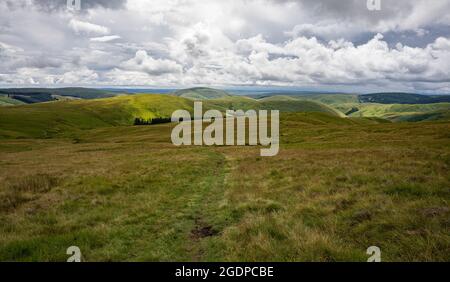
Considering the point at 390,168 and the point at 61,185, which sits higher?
the point at 390,168

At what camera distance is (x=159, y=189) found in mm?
18938

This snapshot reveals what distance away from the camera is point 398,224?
8.98 metres

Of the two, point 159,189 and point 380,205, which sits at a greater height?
point 380,205

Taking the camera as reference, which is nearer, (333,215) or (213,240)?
(213,240)

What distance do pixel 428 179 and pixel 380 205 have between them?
214 inches

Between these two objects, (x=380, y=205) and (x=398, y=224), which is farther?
(x=380, y=205)

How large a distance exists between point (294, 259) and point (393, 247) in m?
2.64

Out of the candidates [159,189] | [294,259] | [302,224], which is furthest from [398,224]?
[159,189]
